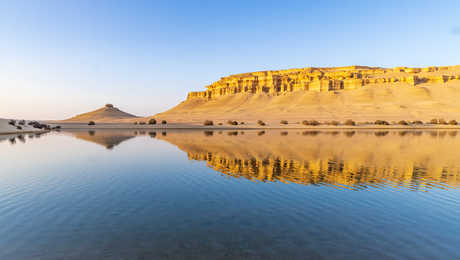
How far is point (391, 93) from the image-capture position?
399ft

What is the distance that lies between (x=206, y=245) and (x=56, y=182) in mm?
10680

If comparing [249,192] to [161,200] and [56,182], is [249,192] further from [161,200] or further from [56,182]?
[56,182]

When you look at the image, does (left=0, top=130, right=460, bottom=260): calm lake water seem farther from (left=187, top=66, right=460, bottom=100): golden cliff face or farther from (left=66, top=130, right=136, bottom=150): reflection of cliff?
(left=187, top=66, right=460, bottom=100): golden cliff face

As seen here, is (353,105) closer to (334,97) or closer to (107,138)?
(334,97)

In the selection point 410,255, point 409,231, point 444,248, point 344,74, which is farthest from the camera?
point 344,74

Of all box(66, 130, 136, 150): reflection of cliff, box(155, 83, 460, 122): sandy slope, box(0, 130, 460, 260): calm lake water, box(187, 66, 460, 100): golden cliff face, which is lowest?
box(0, 130, 460, 260): calm lake water

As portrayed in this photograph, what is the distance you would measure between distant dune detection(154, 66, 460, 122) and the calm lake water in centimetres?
7913

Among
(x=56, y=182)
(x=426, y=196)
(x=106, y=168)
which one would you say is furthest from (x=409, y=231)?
(x=106, y=168)

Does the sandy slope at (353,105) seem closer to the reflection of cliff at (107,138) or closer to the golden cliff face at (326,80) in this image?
the golden cliff face at (326,80)

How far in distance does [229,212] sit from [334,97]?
131134 millimetres

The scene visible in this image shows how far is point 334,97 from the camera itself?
126312mm

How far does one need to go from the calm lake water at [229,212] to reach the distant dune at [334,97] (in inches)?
3115

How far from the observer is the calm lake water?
6223 mm

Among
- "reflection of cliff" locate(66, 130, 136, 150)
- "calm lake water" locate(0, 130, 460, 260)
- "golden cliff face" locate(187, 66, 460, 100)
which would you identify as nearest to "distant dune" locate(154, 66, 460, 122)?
"golden cliff face" locate(187, 66, 460, 100)
